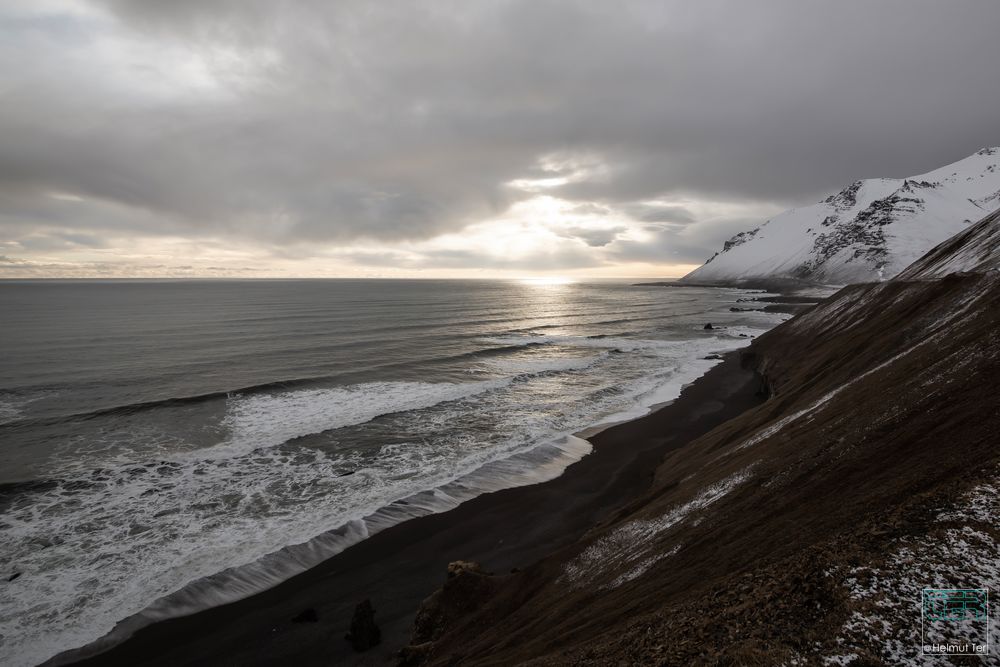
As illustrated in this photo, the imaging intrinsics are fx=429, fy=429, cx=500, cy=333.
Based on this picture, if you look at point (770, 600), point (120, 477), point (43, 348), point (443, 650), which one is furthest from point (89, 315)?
point (770, 600)

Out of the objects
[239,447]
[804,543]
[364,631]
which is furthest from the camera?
[239,447]

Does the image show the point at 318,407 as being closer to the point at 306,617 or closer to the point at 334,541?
the point at 334,541

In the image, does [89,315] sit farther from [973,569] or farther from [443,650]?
[973,569]

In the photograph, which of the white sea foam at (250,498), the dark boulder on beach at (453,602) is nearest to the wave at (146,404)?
the white sea foam at (250,498)

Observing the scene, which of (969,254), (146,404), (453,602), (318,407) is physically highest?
(969,254)

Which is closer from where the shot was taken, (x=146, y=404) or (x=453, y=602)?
(x=453, y=602)

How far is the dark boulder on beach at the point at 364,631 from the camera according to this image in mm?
12156

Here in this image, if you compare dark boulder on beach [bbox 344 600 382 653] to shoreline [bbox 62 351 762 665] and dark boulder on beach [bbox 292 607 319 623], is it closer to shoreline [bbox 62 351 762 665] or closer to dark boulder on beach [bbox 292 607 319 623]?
shoreline [bbox 62 351 762 665]

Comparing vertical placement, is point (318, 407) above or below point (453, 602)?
below

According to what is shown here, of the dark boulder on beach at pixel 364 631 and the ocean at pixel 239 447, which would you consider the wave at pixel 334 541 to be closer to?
the ocean at pixel 239 447

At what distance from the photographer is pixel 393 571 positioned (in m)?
15.6

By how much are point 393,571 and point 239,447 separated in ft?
52.0

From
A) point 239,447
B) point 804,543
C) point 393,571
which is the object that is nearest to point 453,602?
point 393,571

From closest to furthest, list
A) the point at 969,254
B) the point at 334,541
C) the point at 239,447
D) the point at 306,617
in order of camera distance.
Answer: the point at 306,617 → the point at 334,541 → the point at 239,447 → the point at 969,254
